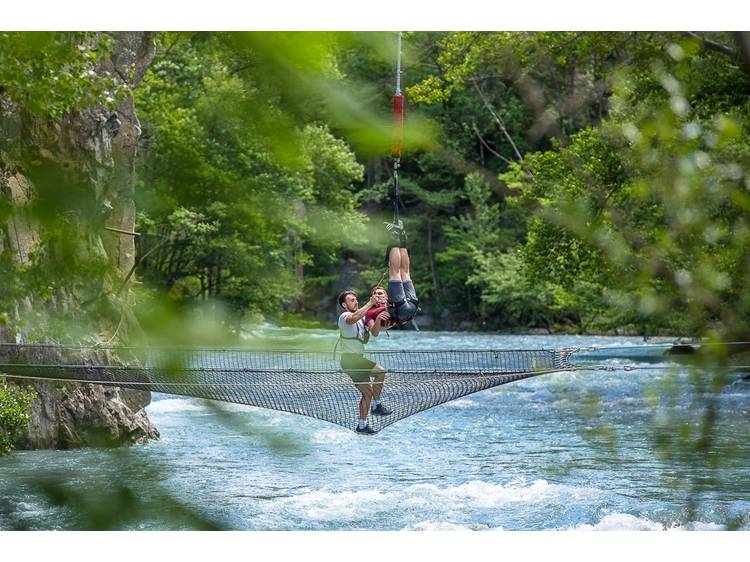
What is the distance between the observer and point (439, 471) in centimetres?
742

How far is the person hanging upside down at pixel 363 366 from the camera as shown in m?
4.84

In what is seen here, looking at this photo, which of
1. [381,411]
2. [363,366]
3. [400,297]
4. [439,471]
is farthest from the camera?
[439,471]

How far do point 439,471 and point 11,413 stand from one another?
3049mm

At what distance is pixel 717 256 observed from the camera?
92 centimetres

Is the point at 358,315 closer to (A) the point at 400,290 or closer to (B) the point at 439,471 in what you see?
(A) the point at 400,290

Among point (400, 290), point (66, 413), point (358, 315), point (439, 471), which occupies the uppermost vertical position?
point (400, 290)

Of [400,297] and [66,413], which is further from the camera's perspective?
[66,413]

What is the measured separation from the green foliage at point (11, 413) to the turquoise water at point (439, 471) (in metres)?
0.13

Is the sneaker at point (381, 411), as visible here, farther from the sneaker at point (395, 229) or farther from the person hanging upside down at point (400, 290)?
the sneaker at point (395, 229)

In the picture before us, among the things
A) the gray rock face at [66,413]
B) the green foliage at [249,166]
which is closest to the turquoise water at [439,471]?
the green foliage at [249,166]

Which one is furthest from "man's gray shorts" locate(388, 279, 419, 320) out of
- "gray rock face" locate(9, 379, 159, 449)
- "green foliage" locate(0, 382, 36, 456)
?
"gray rock face" locate(9, 379, 159, 449)

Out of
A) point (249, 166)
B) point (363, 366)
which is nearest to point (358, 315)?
point (363, 366)

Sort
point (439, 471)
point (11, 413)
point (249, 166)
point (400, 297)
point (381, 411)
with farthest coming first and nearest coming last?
point (439, 471) → point (381, 411) → point (11, 413) → point (400, 297) → point (249, 166)
